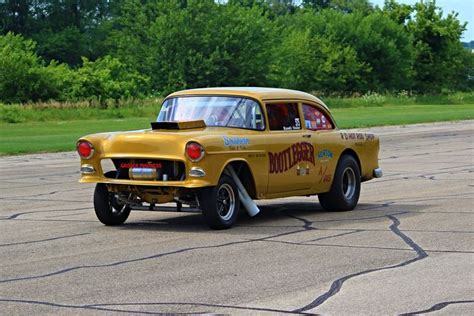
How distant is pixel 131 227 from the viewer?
12391 millimetres

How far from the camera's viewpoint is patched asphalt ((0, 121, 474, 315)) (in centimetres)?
780

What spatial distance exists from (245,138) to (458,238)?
2.72 metres

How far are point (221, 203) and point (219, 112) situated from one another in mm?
1431

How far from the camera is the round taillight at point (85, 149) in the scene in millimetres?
12258

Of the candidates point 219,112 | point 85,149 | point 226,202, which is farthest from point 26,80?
point 226,202

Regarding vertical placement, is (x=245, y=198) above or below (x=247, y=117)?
below

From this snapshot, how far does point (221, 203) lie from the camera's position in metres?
12.0

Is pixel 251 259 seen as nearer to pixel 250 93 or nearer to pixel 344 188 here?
pixel 250 93

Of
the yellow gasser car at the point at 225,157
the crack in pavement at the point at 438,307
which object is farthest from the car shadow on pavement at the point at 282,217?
the crack in pavement at the point at 438,307

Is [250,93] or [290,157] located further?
[250,93]

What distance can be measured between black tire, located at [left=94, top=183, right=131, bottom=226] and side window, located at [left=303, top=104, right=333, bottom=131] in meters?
2.76

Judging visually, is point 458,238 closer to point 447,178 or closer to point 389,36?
point 447,178

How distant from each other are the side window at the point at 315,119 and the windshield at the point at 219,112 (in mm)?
1033

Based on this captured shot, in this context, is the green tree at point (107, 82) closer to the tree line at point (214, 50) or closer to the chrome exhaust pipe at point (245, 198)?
the tree line at point (214, 50)
